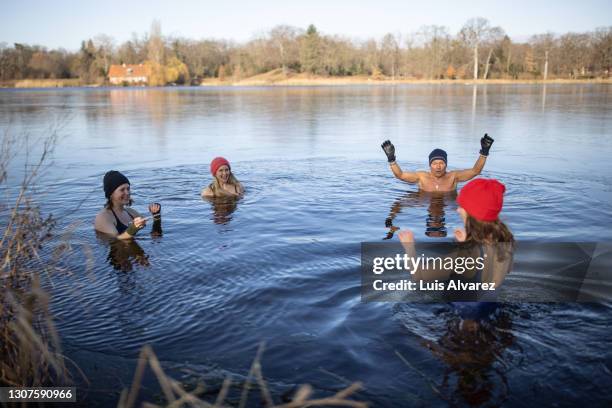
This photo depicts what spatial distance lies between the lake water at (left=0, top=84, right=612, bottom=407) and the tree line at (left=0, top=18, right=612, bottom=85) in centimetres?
8113

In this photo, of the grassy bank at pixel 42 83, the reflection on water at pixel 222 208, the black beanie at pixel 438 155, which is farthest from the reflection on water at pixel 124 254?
the grassy bank at pixel 42 83

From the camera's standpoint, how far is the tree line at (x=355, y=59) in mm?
86387

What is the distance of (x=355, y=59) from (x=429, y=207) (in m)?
106

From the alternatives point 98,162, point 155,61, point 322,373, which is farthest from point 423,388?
point 155,61

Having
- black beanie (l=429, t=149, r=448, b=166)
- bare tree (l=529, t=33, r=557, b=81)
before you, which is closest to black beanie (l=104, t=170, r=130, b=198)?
black beanie (l=429, t=149, r=448, b=166)

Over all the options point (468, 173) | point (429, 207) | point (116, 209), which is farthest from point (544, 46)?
point (116, 209)

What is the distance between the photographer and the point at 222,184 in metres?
10.2

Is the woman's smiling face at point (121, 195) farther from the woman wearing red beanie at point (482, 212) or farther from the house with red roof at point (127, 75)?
the house with red roof at point (127, 75)

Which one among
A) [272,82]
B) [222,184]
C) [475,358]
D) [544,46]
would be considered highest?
[544,46]

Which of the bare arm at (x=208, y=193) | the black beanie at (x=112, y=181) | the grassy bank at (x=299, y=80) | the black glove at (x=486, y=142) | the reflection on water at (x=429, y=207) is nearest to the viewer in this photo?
the black beanie at (x=112, y=181)

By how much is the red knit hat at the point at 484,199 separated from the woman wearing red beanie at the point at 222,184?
649 cm

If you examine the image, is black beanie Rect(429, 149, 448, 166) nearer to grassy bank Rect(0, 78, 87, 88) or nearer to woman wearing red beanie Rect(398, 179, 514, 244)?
woman wearing red beanie Rect(398, 179, 514, 244)

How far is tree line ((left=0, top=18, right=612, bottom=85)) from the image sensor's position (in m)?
86.4

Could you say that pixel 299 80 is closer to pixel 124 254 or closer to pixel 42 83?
pixel 42 83
